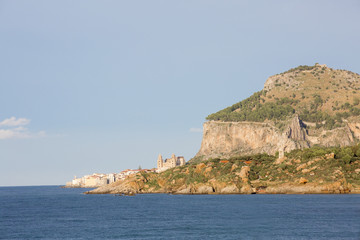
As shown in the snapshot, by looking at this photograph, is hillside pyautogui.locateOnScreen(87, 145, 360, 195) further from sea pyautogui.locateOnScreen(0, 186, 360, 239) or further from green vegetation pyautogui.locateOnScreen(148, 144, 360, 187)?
sea pyautogui.locateOnScreen(0, 186, 360, 239)

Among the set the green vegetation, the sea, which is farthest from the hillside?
the sea

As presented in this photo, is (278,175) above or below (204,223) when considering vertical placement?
above

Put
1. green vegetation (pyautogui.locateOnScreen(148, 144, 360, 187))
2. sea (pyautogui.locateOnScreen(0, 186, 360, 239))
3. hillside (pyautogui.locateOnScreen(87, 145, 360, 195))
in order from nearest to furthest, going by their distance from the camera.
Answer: sea (pyautogui.locateOnScreen(0, 186, 360, 239)) → hillside (pyautogui.locateOnScreen(87, 145, 360, 195)) → green vegetation (pyautogui.locateOnScreen(148, 144, 360, 187))

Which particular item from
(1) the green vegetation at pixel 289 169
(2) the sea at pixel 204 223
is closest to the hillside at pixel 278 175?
(1) the green vegetation at pixel 289 169

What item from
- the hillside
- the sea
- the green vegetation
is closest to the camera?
the sea

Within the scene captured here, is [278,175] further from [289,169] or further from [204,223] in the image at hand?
[204,223]

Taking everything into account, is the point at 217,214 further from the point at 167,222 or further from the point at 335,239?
the point at 335,239

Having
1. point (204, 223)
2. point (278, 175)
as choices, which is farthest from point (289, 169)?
point (204, 223)

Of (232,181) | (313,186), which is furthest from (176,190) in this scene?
(313,186)

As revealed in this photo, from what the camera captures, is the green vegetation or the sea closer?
the sea

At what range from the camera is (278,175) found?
155 meters

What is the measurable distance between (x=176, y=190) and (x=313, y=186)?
56.8 m

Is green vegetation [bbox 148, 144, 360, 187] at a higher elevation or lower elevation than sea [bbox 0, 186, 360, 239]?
higher

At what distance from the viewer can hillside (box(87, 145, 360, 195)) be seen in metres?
142
